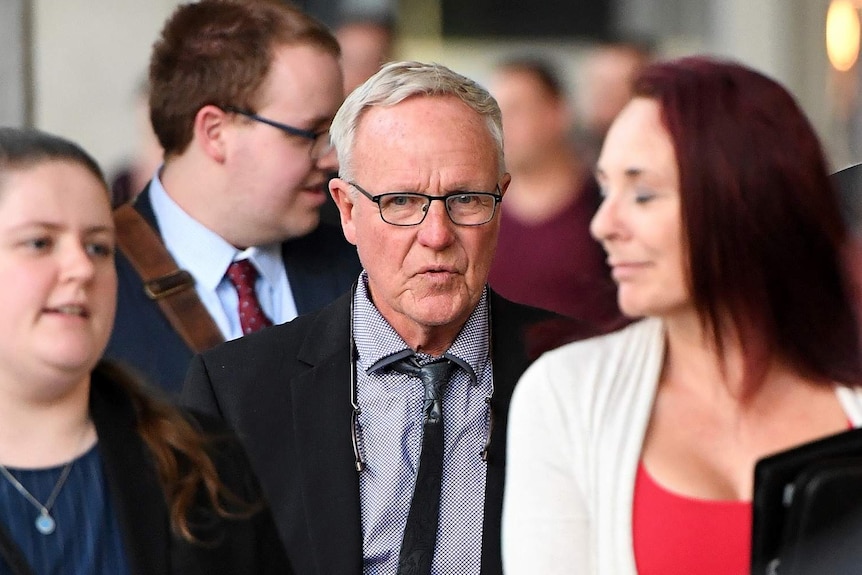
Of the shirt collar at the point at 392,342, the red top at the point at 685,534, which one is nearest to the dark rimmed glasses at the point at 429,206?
the shirt collar at the point at 392,342

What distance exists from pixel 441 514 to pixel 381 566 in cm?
11

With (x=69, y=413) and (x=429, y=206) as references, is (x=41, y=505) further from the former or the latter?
(x=429, y=206)

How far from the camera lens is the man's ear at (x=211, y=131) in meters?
2.33

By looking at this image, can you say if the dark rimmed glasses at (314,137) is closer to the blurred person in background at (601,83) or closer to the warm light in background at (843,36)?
the blurred person in background at (601,83)

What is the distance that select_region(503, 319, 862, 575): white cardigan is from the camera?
1633 mm

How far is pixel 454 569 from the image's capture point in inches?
76.3

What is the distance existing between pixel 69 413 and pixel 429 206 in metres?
0.60

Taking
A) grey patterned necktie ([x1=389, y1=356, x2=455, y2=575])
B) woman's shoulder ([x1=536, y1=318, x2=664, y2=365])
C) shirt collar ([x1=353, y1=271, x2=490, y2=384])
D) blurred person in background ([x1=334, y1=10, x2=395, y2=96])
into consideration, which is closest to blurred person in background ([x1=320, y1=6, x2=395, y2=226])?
blurred person in background ([x1=334, y1=10, x2=395, y2=96])

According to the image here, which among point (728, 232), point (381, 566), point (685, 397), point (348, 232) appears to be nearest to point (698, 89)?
point (728, 232)

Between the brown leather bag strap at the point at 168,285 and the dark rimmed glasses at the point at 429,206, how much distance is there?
39 cm

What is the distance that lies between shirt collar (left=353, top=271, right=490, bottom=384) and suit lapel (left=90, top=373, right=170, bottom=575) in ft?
1.61

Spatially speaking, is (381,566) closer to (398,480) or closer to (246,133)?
(398,480)

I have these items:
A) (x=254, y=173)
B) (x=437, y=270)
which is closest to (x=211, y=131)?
(x=254, y=173)

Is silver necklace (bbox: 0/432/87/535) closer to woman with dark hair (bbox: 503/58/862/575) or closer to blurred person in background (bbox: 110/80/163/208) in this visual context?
woman with dark hair (bbox: 503/58/862/575)
